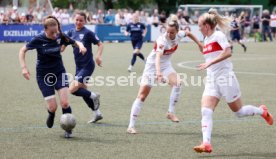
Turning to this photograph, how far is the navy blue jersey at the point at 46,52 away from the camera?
9508 mm

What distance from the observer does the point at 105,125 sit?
10633mm

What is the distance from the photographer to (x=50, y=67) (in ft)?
31.7

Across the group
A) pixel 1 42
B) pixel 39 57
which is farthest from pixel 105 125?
pixel 1 42

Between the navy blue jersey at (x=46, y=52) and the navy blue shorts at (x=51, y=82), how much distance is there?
3.0 inches

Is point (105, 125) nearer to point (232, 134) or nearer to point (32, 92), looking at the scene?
point (232, 134)

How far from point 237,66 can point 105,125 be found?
42.8 feet

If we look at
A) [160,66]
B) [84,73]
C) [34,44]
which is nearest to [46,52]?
[34,44]

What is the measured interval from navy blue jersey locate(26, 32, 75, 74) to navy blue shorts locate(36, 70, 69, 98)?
0.08 metres

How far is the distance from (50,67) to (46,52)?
25cm

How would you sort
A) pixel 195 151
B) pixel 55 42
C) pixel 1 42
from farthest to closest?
1. pixel 1 42
2. pixel 55 42
3. pixel 195 151

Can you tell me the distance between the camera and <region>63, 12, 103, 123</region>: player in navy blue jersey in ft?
35.7

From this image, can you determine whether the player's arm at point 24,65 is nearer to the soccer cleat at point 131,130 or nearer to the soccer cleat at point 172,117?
the soccer cleat at point 131,130

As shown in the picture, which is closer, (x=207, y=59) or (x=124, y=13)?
(x=207, y=59)

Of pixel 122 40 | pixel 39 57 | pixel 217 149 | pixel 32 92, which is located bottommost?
→ pixel 122 40
